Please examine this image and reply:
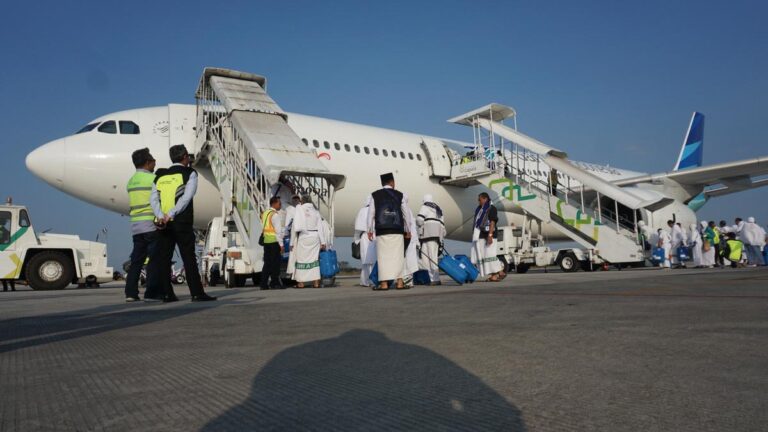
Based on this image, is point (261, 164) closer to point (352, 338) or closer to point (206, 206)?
point (206, 206)

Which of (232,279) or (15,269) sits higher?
(15,269)

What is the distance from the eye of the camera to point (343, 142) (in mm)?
14031

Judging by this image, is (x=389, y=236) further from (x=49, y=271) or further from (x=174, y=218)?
(x=49, y=271)

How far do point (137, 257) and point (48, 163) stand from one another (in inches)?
260

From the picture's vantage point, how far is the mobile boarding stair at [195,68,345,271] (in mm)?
9820

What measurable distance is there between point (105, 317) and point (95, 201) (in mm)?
8595

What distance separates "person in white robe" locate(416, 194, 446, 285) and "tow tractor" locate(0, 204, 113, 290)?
7.66 m

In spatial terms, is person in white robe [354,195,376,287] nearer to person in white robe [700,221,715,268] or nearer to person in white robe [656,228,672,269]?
person in white robe [656,228,672,269]

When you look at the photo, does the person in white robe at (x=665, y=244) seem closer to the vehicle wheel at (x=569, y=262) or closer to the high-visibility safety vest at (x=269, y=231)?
the vehicle wheel at (x=569, y=262)

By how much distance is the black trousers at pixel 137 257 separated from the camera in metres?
5.90

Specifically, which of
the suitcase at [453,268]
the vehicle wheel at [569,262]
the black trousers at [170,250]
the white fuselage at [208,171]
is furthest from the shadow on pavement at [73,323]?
the vehicle wheel at [569,262]

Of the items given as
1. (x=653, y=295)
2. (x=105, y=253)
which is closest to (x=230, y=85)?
(x=105, y=253)

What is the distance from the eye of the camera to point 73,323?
369cm

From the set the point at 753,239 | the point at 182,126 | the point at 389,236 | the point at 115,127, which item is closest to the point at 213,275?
the point at 182,126
